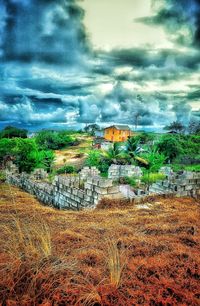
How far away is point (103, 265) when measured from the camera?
3.45 meters

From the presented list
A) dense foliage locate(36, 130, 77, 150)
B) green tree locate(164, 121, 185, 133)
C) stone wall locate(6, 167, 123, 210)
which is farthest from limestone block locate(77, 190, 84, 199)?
green tree locate(164, 121, 185, 133)

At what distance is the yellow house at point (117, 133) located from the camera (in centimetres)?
7019

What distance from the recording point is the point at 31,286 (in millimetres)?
2557

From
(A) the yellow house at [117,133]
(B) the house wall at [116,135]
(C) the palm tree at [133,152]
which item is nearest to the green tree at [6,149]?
(C) the palm tree at [133,152]

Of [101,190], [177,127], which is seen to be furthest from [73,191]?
[177,127]

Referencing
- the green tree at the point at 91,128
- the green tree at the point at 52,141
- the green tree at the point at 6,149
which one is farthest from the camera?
the green tree at the point at 91,128

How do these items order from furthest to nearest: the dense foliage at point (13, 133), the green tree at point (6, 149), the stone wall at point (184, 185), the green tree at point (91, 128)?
the green tree at point (91, 128) < the dense foliage at point (13, 133) < the green tree at point (6, 149) < the stone wall at point (184, 185)

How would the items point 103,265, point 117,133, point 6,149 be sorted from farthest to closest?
point 117,133, point 6,149, point 103,265

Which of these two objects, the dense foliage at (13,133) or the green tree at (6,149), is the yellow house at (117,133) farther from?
the green tree at (6,149)

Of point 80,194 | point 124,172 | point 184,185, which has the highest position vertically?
point 184,185

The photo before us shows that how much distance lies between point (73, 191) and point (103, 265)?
248 inches

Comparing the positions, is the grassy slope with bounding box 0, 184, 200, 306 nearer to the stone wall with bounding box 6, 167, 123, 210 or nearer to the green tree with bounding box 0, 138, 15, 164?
the stone wall with bounding box 6, 167, 123, 210

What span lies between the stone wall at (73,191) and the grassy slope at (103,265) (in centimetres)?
238

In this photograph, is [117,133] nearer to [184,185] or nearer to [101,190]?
[184,185]
